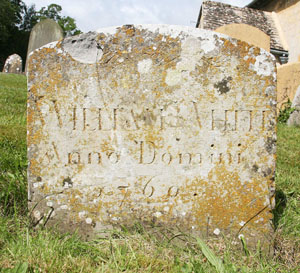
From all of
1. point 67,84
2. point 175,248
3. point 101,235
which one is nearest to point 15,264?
point 101,235

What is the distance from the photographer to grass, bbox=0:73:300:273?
1658 mm

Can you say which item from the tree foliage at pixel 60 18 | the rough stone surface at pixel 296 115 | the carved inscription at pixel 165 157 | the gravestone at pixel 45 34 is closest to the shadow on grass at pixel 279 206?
the carved inscription at pixel 165 157

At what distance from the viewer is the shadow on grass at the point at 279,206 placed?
237 centimetres

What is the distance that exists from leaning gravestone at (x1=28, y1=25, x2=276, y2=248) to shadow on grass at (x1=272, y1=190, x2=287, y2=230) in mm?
295

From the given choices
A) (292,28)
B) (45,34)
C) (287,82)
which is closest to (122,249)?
(287,82)

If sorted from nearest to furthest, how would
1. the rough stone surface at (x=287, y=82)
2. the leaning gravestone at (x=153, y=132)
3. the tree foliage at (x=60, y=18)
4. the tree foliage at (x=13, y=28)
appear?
the leaning gravestone at (x=153, y=132)
the rough stone surface at (x=287, y=82)
the tree foliage at (x=13, y=28)
the tree foliage at (x=60, y=18)

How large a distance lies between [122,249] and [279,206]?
1516 mm

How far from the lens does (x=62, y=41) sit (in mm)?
2010

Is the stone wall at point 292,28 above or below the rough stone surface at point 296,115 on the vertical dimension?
above

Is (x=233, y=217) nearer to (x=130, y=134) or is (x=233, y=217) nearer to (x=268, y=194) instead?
(x=268, y=194)

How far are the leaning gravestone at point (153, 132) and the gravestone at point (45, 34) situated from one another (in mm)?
11002

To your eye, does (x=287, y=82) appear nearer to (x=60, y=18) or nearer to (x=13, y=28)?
(x=13, y=28)

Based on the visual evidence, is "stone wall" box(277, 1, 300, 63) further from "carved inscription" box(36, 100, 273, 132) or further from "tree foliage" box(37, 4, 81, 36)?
"tree foliage" box(37, 4, 81, 36)

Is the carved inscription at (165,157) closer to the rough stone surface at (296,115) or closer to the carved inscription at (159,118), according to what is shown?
the carved inscription at (159,118)
